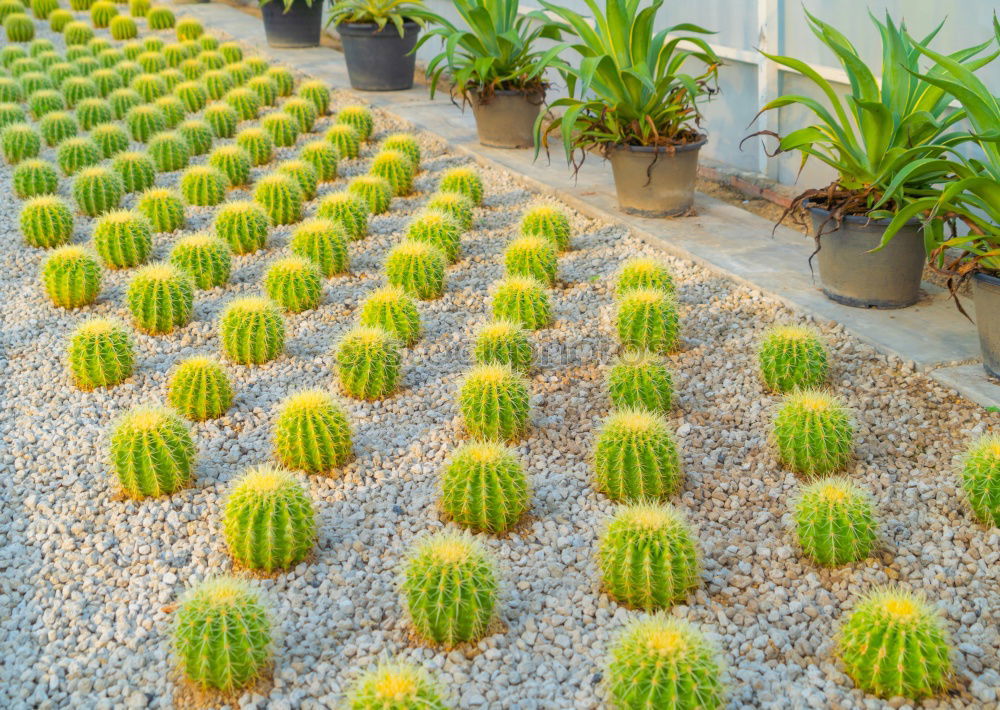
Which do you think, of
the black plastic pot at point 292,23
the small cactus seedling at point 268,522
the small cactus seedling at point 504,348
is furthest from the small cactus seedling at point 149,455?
the black plastic pot at point 292,23

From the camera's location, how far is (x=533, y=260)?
5.48 m

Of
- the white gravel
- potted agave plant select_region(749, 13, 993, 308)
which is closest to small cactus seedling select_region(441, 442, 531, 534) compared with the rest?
the white gravel

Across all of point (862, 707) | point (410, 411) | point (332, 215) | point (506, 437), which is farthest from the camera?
point (332, 215)

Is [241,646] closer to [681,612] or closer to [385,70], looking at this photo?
[681,612]

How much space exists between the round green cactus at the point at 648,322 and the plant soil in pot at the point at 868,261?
2.45 feet

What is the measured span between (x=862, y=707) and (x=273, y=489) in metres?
1.79

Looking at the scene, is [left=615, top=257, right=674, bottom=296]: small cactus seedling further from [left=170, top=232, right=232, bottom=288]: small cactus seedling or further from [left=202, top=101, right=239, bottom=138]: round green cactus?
[left=202, top=101, right=239, bottom=138]: round green cactus

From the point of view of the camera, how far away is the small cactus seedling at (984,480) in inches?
133

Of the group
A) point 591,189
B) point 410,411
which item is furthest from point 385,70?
point 410,411

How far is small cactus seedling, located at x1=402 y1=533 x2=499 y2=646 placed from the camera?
2.98 m

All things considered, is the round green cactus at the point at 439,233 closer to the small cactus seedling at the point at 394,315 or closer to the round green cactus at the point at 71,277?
the small cactus seedling at the point at 394,315

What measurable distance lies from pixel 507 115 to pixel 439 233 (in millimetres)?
2246

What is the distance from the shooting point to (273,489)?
3.36m

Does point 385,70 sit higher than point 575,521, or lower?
higher
